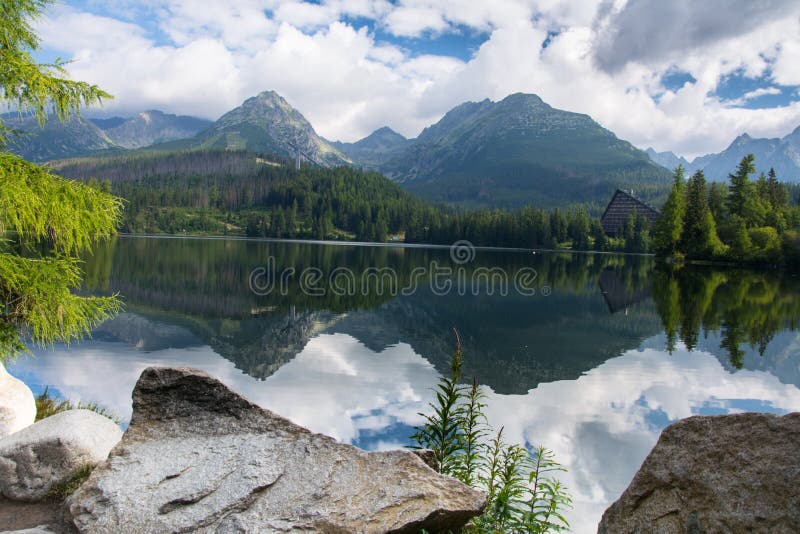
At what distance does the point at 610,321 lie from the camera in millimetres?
36500

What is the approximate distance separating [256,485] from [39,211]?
7.04 meters

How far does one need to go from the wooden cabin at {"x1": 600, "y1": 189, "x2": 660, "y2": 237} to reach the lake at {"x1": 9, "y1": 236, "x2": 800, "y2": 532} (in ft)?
457

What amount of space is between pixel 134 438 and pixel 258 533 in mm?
3448

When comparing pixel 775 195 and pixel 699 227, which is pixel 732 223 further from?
pixel 775 195

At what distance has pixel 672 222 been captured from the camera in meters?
94.5

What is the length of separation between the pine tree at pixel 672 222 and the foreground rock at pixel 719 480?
321 feet

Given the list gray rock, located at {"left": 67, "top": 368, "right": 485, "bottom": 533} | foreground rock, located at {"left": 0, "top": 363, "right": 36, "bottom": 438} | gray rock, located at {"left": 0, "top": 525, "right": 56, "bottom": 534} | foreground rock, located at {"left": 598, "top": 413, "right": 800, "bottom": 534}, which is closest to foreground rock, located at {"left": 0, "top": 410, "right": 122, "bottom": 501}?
gray rock, located at {"left": 67, "top": 368, "right": 485, "bottom": 533}

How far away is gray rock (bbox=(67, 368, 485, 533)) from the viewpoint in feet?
22.5

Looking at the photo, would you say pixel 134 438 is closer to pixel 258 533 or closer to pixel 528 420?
pixel 258 533

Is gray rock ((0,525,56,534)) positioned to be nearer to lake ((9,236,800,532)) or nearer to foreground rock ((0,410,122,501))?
foreground rock ((0,410,122,501))

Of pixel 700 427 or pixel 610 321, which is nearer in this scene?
pixel 700 427

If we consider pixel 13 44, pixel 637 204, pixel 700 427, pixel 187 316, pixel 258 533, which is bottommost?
pixel 187 316

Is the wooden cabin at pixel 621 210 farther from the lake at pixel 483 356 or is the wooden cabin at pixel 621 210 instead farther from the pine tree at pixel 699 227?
the lake at pixel 483 356

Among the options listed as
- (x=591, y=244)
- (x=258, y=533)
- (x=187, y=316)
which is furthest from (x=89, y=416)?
(x=591, y=244)
